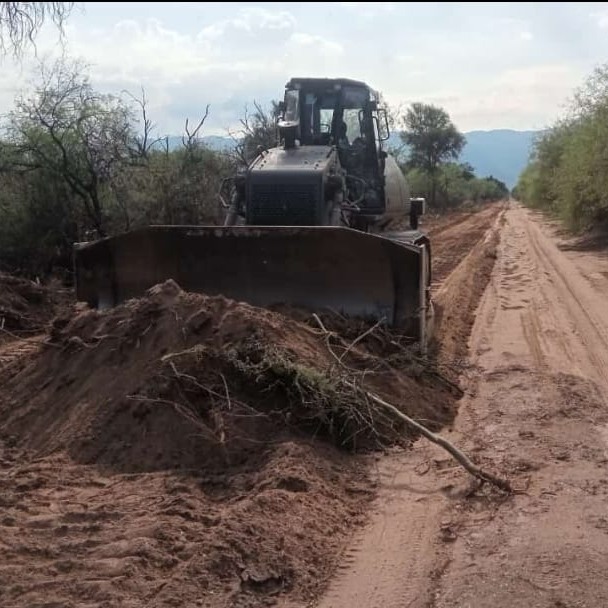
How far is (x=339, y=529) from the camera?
14.9 ft

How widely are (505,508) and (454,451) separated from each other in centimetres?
64

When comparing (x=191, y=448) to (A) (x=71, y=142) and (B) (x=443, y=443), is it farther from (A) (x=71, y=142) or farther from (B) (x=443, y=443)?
(A) (x=71, y=142)

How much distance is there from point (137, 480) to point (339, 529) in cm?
139

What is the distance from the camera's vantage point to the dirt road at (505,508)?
12.8ft

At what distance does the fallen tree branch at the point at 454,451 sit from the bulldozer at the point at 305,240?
1719 millimetres

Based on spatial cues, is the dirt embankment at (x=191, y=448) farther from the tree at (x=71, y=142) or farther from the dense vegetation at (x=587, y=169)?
the dense vegetation at (x=587, y=169)

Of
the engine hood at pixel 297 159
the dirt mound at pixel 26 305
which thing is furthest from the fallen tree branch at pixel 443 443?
the dirt mound at pixel 26 305

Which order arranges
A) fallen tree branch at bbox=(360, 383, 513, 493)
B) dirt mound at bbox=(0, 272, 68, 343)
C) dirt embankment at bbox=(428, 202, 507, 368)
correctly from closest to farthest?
fallen tree branch at bbox=(360, 383, 513, 493) < dirt embankment at bbox=(428, 202, 507, 368) < dirt mound at bbox=(0, 272, 68, 343)

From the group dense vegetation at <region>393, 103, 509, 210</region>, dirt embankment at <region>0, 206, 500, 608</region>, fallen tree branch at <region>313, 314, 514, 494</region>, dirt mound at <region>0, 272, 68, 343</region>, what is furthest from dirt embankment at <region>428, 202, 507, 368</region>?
dense vegetation at <region>393, 103, 509, 210</region>

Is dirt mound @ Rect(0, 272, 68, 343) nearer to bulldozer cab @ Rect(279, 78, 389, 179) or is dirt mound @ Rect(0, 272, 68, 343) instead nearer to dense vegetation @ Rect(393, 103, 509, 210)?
Result: bulldozer cab @ Rect(279, 78, 389, 179)

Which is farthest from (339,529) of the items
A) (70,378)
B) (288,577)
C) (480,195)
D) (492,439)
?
(480,195)

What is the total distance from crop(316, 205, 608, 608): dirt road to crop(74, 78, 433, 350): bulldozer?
1.31m

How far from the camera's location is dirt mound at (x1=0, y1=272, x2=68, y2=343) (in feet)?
35.4

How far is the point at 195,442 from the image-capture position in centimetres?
540
